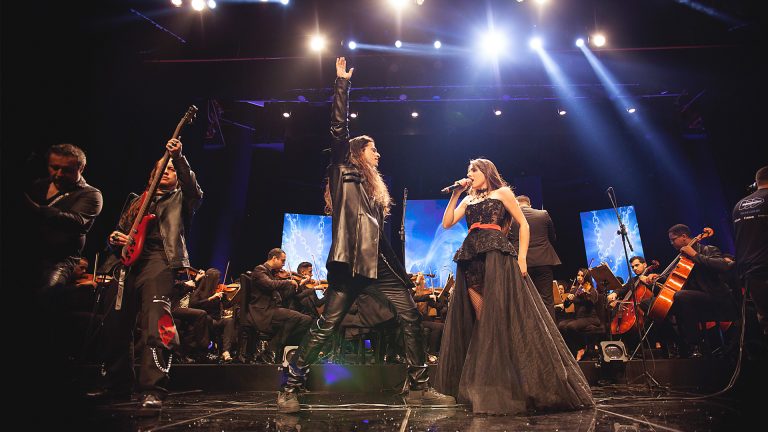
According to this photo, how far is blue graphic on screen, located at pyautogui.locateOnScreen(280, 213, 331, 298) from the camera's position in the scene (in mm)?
12391

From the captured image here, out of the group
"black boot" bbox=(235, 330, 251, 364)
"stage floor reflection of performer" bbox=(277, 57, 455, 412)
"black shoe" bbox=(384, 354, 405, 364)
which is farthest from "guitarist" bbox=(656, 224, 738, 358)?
"black boot" bbox=(235, 330, 251, 364)

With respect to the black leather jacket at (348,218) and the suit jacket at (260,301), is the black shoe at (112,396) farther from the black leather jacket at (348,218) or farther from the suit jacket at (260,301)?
the suit jacket at (260,301)

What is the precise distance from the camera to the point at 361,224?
299 cm

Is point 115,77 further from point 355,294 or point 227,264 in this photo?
point 355,294

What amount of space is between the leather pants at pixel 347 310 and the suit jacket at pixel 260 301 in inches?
131

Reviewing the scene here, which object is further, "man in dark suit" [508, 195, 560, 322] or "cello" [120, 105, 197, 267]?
"man in dark suit" [508, 195, 560, 322]

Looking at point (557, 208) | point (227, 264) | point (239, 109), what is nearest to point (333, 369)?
point (227, 264)

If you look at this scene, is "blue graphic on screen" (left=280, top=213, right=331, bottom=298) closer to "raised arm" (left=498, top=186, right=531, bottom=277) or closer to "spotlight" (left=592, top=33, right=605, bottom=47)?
"spotlight" (left=592, top=33, right=605, bottom=47)

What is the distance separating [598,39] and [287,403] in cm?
802

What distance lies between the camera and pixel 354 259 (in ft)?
9.44

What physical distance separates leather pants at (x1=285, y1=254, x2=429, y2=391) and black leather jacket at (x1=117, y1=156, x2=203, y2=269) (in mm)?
1013

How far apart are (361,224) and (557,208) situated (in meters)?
11.4

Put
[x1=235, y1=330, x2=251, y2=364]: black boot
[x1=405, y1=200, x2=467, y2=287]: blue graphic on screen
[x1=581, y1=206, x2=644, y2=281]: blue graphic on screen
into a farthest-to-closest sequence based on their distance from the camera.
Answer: [x1=405, y1=200, x2=467, y2=287]: blue graphic on screen → [x1=581, y1=206, x2=644, y2=281]: blue graphic on screen → [x1=235, y1=330, x2=251, y2=364]: black boot

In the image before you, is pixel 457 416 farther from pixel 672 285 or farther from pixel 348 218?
pixel 672 285
